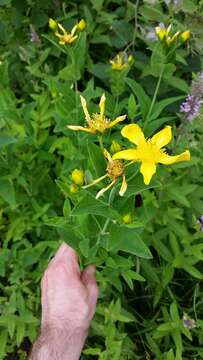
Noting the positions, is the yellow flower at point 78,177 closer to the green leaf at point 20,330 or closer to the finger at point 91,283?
the finger at point 91,283

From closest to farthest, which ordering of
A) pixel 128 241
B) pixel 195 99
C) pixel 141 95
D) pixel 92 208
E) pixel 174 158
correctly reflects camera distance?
1. pixel 174 158
2. pixel 92 208
3. pixel 128 241
4. pixel 141 95
5. pixel 195 99

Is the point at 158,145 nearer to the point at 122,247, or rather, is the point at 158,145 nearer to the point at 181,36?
the point at 122,247

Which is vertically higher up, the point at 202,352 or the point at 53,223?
the point at 53,223

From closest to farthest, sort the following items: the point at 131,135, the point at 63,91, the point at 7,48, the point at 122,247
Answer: the point at 131,135 < the point at 122,247 < the point at 63,91 < the point at 7,48

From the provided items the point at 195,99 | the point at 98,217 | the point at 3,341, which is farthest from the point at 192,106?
the point at 3,341

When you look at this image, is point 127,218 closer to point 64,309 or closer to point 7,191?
point 64,309

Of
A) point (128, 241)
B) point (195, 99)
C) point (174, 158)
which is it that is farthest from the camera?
point (195, 99)

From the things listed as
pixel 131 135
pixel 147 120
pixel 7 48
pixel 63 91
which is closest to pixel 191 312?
pixel 147 120
